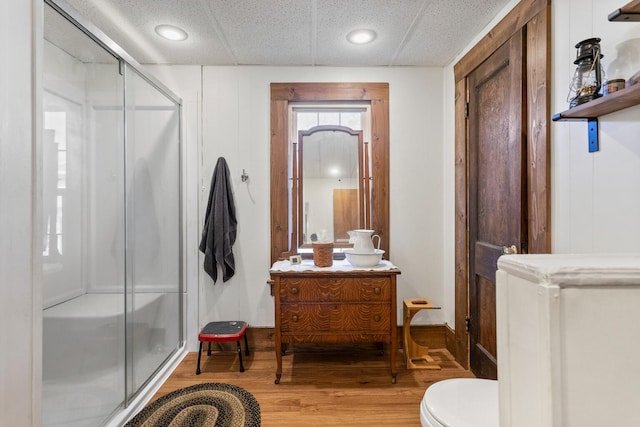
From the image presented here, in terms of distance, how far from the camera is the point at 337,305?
1.90 meters

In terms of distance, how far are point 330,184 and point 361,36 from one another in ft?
3.51

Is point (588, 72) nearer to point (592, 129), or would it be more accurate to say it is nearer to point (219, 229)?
point (592, 129)

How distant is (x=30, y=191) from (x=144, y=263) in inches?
38.3

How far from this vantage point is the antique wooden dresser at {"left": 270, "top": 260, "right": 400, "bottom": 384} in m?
1.89

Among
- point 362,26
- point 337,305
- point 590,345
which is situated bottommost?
point 337,305

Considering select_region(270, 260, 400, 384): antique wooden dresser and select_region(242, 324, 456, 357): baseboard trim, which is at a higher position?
select_region(270, 260, 400, 384): antique wooden dresser

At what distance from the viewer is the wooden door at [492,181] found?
155 cm

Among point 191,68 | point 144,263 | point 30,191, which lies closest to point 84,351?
point 144,263

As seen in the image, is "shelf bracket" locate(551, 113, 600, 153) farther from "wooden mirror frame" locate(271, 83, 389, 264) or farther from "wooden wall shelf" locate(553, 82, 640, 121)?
"wooden mirror frame" locate(271, 83, 389, 264)

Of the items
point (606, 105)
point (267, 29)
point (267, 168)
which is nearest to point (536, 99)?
point (606, 105)

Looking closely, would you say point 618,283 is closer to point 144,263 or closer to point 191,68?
point 144,263

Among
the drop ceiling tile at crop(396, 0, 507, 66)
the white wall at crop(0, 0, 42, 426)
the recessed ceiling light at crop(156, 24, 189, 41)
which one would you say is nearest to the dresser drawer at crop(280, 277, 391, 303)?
the white wall at crop(0, 0, 42, 426)

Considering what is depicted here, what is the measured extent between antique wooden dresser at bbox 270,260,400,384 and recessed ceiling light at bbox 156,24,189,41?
1.70m

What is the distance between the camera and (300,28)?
1863 mm
